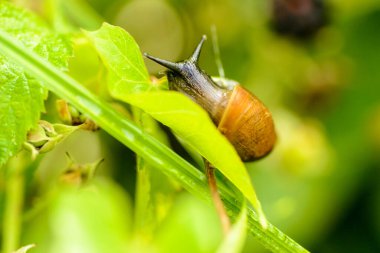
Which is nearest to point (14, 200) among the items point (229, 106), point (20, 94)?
point (20, 94)

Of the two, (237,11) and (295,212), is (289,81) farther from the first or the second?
(295,212)

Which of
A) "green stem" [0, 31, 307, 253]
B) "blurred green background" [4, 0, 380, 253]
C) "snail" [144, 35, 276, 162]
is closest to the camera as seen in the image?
"green stem" [0, 31, 307, 253]

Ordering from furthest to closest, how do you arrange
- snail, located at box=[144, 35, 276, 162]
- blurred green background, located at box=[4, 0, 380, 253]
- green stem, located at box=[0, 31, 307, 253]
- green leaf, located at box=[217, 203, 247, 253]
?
blurred green background, located at box=[4, 0, 380, 253] < snail, located at box=[144, 35, 276, 162] < green stem, located at box=[0, 31, 307, 253] < green leaf, located at box=[217, 203, 247, 253]

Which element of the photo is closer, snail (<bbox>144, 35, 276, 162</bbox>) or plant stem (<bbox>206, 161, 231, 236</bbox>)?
plant stem (<bbox>206, 161, 231, 236</bbox>)

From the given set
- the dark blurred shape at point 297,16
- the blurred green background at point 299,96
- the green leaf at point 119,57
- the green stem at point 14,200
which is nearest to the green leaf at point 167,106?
the green leaf at point 119,57

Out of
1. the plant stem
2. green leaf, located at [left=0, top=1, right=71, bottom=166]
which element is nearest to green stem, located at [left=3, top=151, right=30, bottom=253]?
green leaf, located at [left=0, top=1, right=71, bottom=166]

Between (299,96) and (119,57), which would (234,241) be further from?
(299,96)

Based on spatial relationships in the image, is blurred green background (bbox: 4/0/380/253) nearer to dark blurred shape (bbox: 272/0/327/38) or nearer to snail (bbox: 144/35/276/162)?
dark blurred shape (bbox: 272/0/327/38)

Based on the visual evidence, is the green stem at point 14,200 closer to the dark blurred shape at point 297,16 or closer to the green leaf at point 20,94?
the green leaf at point 20,94
